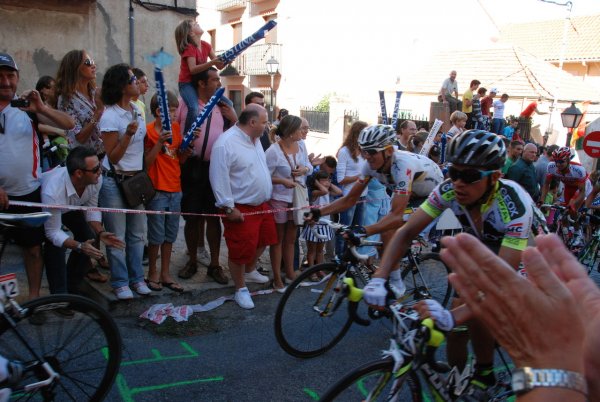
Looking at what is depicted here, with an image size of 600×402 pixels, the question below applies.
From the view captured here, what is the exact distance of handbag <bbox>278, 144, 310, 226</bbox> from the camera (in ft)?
18.6

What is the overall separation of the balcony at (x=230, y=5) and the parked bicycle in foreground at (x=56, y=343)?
30.2 m

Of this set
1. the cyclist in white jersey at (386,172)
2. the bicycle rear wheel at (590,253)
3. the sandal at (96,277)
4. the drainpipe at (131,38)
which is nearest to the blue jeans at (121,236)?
the sandal at (96,277)

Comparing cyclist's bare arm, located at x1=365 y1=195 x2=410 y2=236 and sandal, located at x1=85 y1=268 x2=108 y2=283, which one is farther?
sandal, located at x1=85 y1=268 x2=108 y2=283

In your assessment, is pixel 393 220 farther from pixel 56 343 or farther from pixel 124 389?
pixel 56 343

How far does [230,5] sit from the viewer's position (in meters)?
31.5

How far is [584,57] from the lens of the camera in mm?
31281

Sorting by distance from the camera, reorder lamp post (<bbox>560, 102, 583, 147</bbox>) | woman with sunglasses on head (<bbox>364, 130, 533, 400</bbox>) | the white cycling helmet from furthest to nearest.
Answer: lamp post (<bbox>560, 102, 583, 147</bbox>) → the white cycling helmet → woman with sunglasses on head (<bbox>364, 130, 533, 400</bbox>)

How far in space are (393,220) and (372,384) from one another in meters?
A: 1.90

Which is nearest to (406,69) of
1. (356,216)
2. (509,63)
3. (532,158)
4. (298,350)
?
(509,63)

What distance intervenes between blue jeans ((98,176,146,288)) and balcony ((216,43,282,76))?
23.8 meters

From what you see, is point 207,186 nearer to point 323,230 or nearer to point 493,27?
point 323,230

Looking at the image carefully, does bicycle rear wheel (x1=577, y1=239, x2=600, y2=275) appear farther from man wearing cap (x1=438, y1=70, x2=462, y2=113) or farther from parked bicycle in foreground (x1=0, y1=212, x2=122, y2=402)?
man wearing cap (x1=438, y1=70, x2=462, y2=113)

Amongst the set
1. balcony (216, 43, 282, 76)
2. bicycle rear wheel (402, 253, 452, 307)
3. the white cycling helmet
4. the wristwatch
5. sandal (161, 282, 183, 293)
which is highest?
balcony (216, 43, 282, 76)

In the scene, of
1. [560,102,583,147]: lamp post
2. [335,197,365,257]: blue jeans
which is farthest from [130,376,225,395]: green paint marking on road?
[560,102,583,147]: lamp post
